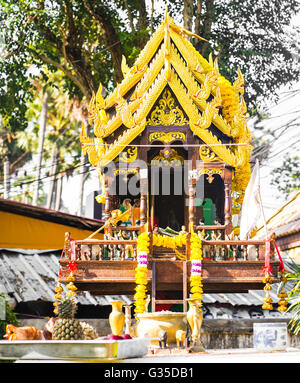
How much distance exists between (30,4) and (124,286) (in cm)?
1109

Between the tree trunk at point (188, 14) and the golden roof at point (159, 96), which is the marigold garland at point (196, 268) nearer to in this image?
the golden roof at point (159, 96)

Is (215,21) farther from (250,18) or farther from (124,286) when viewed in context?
(124,286)

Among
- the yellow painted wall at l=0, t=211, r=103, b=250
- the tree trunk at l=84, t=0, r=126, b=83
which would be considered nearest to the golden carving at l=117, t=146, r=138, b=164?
the yellow painted wall at l=0, t=211, r=103, b=250

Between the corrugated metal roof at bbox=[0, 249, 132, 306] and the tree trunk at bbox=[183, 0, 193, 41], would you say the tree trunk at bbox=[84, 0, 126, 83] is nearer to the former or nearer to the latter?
the tree trunk at bbox=[183, 0, 193, 41]

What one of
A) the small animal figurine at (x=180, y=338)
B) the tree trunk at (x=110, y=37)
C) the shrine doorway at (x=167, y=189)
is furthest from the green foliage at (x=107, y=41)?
the small animal figurine at (x=180, y=338)

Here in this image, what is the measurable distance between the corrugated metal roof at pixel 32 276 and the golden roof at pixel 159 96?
494cm

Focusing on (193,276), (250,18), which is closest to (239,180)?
(193,276)

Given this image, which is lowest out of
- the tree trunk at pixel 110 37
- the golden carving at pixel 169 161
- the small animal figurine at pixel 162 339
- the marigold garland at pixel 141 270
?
the small animal figurine at pixel 162 339

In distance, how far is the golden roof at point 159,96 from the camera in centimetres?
1471

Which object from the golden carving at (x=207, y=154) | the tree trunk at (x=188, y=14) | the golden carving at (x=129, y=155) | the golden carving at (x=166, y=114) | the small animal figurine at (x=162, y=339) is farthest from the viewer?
the tree trunk at (x=188, y=14)

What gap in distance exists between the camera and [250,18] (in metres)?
24.8

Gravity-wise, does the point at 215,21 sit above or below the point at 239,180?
above

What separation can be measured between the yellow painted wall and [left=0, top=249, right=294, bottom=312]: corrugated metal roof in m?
0.74
